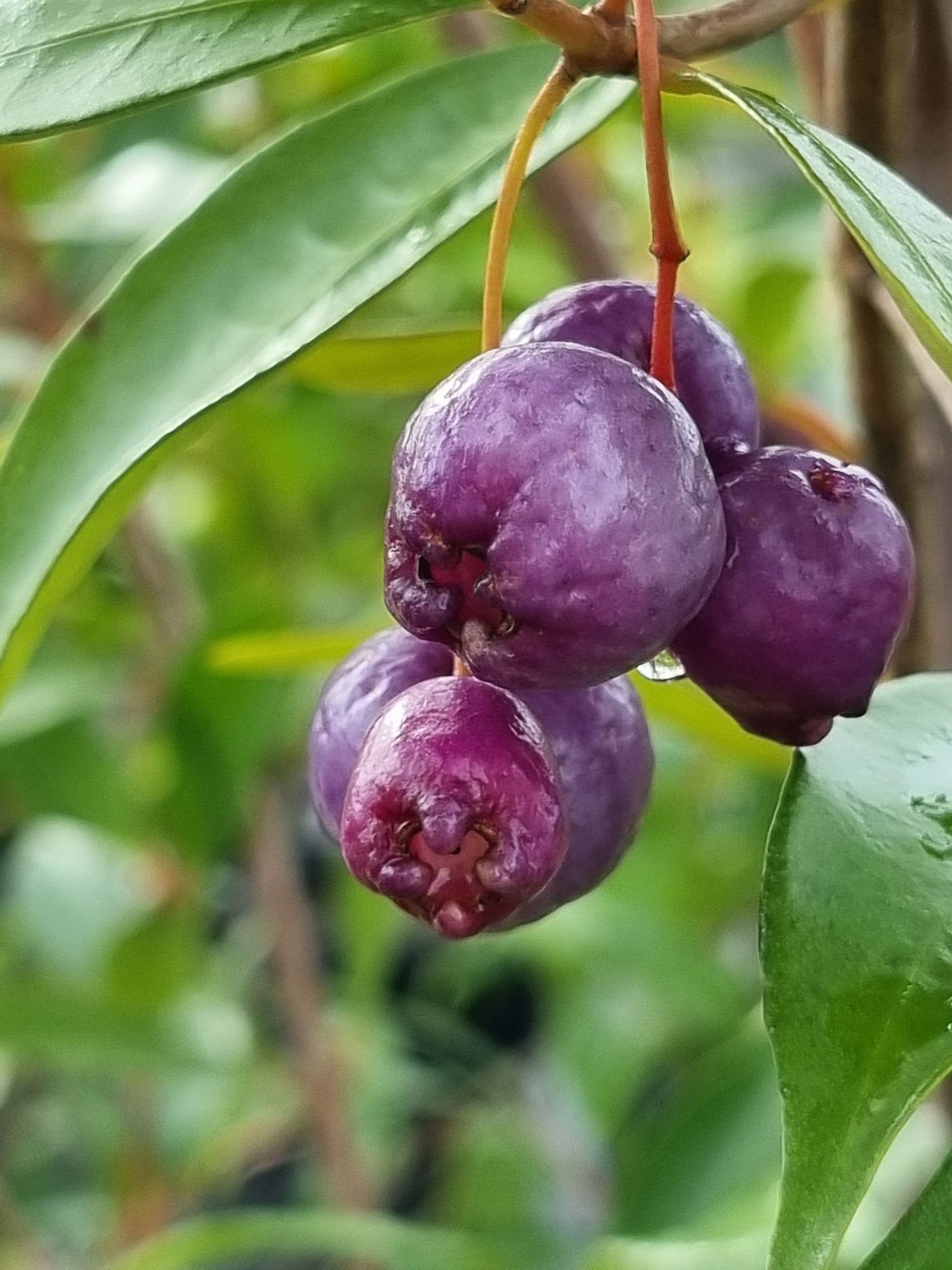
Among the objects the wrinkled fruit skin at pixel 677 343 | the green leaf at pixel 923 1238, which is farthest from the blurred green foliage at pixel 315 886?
the green leaf at pixel 923 1238

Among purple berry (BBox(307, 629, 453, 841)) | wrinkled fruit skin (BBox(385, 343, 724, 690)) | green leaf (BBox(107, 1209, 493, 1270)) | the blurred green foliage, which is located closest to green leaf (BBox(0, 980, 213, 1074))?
the blurred green foliage

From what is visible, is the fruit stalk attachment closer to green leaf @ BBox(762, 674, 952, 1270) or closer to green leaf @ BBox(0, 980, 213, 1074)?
green leaf @ BBox(762, 674, 952, 1270)

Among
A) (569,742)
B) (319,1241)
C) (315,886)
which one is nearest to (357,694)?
(569,742)

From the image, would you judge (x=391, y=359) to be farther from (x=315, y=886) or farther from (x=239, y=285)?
(x=315, y=886)

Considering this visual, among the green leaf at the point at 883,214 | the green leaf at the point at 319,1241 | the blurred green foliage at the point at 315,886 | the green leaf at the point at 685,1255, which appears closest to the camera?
the green leaf at the point at 883,214

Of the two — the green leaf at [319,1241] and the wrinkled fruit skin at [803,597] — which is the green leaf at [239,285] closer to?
the wrinkled fruit skin at [803,597]
